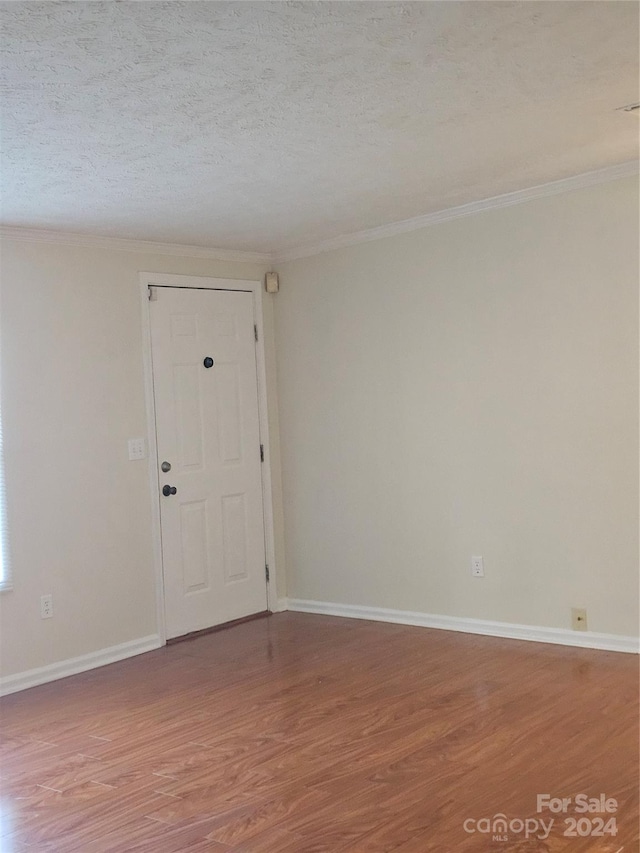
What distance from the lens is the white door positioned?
5273mm

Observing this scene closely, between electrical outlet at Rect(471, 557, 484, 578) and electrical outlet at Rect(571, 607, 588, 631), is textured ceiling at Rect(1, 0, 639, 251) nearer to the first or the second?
electrical outlet at Rect(471, 557, 484, 578)

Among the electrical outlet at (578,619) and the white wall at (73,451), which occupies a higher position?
the white wall at (73,451)

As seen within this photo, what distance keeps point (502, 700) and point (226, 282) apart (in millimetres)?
3102

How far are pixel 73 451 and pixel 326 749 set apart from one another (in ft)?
7.25

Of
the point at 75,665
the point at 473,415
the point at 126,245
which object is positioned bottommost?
the point at 75,665

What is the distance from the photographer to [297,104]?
2.94 meters

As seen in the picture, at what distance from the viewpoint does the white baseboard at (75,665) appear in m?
4.46

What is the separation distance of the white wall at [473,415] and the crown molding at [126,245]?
35 cm

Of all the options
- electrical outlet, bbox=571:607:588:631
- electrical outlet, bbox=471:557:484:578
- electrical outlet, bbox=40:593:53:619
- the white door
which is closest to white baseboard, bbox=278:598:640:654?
electrical outlet, bbox=571:607:588:631

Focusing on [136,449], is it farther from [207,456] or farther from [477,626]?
[477,626]

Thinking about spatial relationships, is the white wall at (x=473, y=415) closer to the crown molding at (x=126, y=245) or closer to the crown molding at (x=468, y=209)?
the crown molding at (x=468, y=209)

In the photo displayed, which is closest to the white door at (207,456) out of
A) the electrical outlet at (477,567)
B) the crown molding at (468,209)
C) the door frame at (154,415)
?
the door frame at (154,415)

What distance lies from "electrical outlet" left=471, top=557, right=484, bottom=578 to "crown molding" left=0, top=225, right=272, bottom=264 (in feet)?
7.92

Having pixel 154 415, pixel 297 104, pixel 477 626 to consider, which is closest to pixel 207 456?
pixel 154 415
